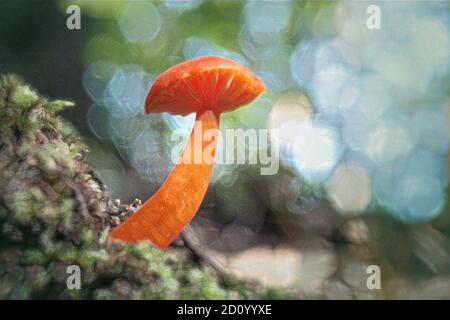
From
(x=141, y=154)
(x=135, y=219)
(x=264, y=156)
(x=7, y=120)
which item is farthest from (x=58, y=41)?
(x=264, y=156)

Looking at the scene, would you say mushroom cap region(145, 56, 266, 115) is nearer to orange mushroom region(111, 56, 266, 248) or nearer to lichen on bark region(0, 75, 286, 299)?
orange mushroom region(111, 56, 266, 248)

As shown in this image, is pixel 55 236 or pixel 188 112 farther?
pixel 188 112

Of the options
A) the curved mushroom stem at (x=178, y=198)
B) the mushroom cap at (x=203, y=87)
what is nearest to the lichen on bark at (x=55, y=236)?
the curved mushroom stem at (x=178, y=198)

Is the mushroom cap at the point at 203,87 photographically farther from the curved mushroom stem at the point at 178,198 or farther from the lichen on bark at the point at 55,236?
the lichen on bark at the point at 55,236

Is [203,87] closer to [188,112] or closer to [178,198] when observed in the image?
[188,112]

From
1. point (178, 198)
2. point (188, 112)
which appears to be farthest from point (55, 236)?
point (188, 112)

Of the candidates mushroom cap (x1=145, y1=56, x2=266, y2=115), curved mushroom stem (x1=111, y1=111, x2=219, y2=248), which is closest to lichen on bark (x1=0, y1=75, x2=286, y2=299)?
curved mushroom stem (x1=111, y1=111, x2=219, y2=248)
